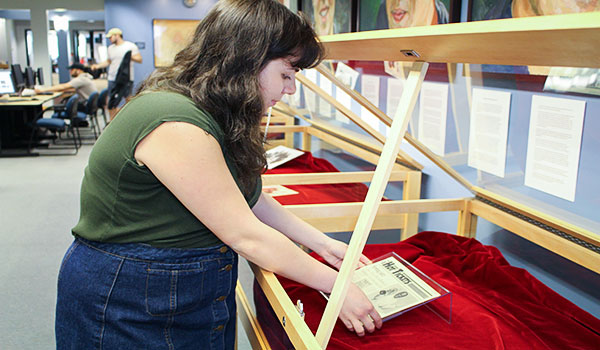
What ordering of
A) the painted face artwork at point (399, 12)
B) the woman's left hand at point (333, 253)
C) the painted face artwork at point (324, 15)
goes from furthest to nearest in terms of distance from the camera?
1. the painted face artwork at point (324, 15)
2. the painted face artwork at point (399, 12)
3. the woman's left hand at point (333, 253)

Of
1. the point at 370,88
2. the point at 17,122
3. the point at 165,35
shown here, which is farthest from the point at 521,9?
the point at 165,35

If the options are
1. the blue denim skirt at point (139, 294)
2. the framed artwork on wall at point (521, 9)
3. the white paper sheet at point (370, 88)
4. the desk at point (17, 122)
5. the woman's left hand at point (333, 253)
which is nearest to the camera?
the blue denim skirt at point (139, 294)

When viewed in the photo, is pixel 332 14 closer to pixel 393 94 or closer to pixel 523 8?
pixel 393 94

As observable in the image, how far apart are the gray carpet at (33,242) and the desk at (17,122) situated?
0.92 metres

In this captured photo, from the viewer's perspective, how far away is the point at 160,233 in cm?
114

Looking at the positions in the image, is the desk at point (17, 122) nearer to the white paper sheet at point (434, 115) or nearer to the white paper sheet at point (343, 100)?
the white paper sheet at point (343, 100)

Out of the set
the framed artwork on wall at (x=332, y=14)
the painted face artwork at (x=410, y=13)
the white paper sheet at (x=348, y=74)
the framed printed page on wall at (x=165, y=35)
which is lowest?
the white paper sheet at (x=348, y=74)

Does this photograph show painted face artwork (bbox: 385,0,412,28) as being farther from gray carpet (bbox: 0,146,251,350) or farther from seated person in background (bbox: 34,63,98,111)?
seated person in background (bbox: 34,63,98,111)

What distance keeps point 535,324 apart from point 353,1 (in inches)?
105

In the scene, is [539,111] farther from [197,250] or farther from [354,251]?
[197,250]

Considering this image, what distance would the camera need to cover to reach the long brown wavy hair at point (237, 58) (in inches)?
42.1

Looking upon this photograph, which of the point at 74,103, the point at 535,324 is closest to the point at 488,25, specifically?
the point at 535,324

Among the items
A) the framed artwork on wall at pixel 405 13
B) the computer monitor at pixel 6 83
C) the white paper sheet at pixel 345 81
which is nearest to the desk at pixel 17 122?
the computer monitor at pixel 6 83

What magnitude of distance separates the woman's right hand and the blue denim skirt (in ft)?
0.94
